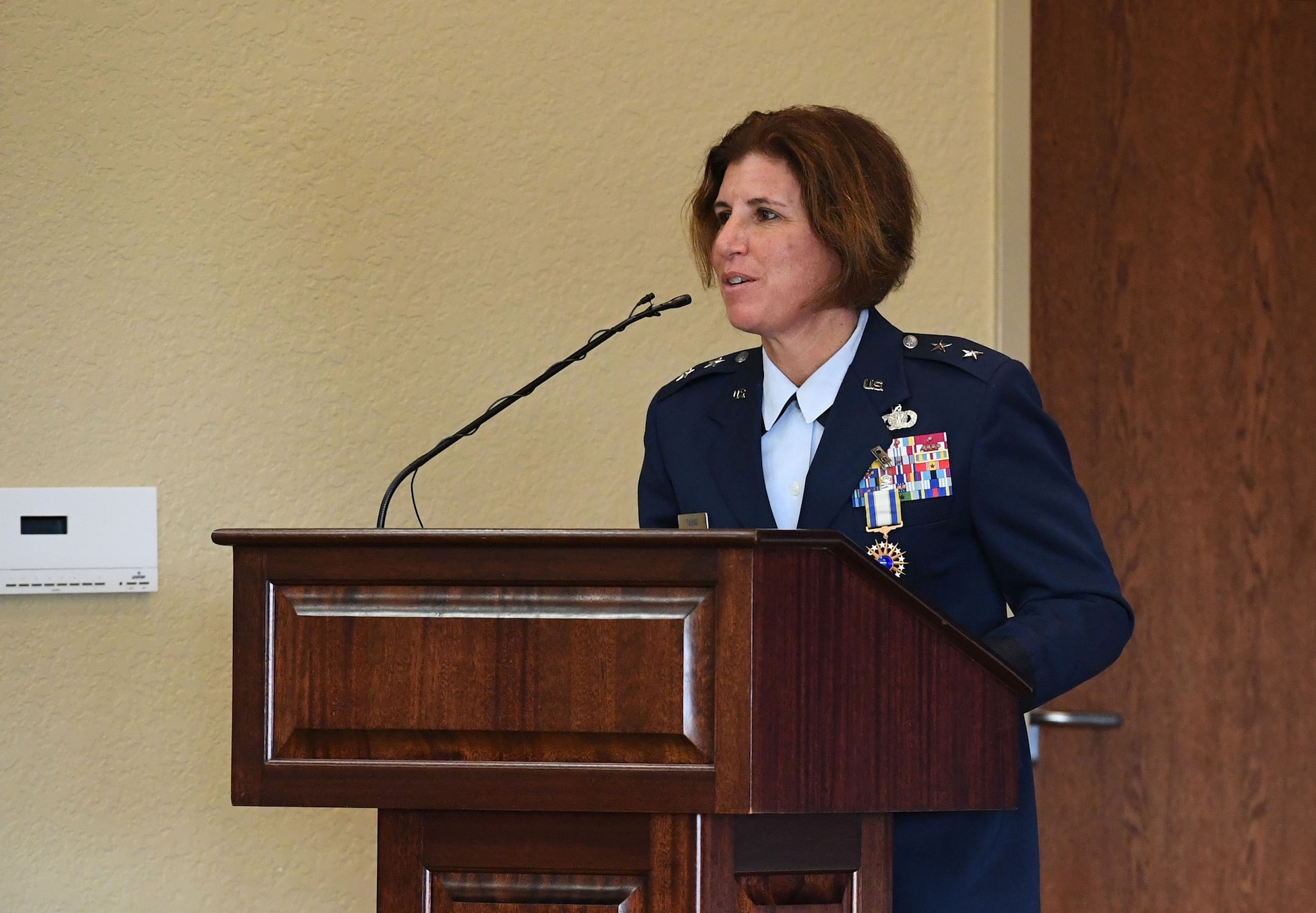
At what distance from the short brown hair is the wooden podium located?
59 cm

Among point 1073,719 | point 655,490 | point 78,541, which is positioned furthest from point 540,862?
point 1073,719

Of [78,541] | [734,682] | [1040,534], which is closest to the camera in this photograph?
[734,682]

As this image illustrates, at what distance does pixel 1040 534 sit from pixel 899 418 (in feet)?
0.58

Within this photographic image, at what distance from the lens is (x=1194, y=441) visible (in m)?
2.12

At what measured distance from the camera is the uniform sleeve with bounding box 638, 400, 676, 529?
1542 mm

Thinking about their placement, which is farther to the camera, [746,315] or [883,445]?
[746,315]

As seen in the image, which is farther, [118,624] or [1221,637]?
[1221,637]

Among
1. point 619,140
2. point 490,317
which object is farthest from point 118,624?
point 619,140

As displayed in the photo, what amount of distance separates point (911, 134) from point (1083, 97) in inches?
10.8

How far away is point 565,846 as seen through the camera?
3.05ft

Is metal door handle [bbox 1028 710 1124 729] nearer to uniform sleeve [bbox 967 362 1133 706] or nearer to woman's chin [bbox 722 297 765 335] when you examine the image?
uniform sleeve [bbox 967 362 1133 706]

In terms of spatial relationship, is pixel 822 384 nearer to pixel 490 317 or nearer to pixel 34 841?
pixel 490 317

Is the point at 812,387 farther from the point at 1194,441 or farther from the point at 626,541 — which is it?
the point at 1194,441

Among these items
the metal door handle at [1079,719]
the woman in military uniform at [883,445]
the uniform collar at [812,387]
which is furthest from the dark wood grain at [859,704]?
the metal door handle at [1079,719]
